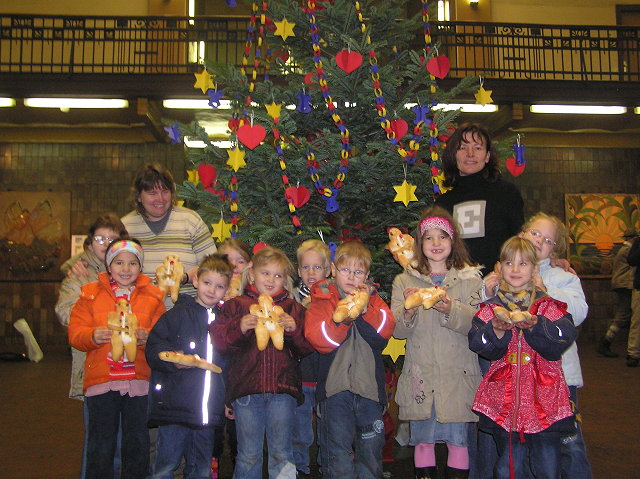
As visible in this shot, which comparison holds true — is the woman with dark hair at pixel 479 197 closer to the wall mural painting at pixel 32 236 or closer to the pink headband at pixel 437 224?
the pink headband at pixel 437 224

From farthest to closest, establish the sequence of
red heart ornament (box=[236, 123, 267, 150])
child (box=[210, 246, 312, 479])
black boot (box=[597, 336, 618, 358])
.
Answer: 1. black boot (box=[597, 336, 618, 358])
2. red heart ornament (box=[236, 123, 267, 150])
3. child (box=[210, 246, 312, 479])

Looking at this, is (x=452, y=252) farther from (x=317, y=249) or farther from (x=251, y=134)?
(x=251, y=134)

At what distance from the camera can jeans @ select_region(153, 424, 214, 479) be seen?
2.70 metres

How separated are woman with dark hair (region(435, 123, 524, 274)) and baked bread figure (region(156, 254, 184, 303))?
145 cm

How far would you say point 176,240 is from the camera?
11.0 ft

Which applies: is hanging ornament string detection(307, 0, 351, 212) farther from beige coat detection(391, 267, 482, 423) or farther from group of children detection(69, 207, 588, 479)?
beige coat detection(391, 267, 482, 423)

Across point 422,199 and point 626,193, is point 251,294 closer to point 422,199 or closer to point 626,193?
point 422,199

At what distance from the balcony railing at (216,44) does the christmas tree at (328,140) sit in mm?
6058

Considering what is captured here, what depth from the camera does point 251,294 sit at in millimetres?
2852

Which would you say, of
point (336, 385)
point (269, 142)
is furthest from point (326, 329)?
point (269, 142)

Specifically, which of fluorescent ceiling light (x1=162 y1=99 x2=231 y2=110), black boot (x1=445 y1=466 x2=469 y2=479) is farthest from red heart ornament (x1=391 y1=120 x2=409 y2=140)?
fluorescent ceiling light (x1=162 y1=99 x2=231 y2=110)

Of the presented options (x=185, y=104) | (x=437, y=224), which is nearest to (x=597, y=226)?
(x=185, y=104)

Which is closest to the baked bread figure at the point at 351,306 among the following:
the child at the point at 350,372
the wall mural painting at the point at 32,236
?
the child at the point at 350,372

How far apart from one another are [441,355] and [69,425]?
12.1ft
